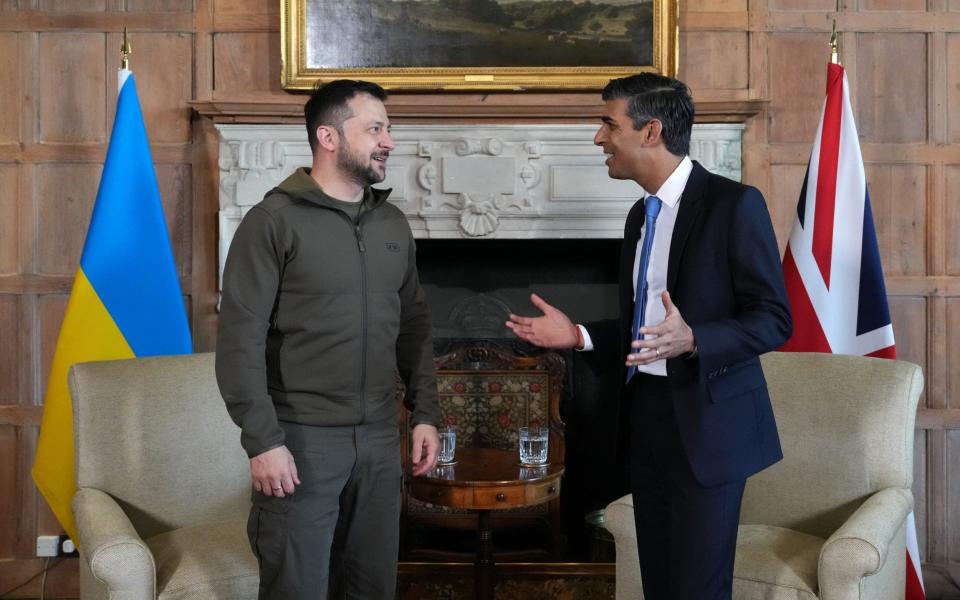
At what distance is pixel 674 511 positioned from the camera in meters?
1.91

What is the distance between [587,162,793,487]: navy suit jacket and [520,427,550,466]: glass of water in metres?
1.20

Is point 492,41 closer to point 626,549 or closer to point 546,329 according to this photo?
point 546,329

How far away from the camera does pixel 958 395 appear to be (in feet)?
12.0

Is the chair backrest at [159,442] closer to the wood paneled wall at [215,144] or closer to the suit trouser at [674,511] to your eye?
the wood paneled wall at [215,144]

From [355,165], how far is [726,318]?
0.89 meters

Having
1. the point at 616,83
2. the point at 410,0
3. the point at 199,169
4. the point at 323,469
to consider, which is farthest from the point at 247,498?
the point at 410,0

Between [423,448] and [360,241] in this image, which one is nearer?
[360,241]

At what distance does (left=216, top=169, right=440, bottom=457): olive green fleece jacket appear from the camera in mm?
1881

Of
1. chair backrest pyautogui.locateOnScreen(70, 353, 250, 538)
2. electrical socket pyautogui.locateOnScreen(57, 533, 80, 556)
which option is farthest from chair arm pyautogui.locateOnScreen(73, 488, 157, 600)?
electrical socket pyautogui.locateOnScreen(57, 533, 80, 556)

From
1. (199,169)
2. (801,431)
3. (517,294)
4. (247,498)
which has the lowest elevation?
(247,498)

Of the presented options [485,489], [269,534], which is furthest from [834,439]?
[269,534]

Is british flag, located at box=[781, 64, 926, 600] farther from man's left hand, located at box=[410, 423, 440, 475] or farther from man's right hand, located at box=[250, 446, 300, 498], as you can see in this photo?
man's right hand, located at box=[250, 446, 300, 498]

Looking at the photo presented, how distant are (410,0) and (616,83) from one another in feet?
5.80

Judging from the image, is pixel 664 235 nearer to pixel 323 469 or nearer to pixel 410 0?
pixel 323 469
